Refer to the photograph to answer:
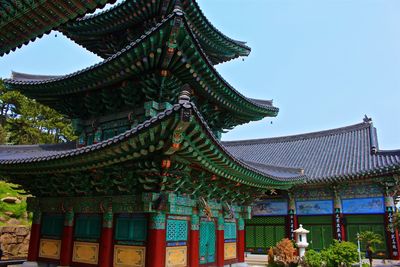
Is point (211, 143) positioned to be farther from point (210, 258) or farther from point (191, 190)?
point (210, 258)

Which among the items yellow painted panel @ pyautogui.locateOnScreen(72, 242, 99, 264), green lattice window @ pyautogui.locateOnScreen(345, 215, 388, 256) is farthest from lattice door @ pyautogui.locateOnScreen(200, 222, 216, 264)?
green lattice window @ pyautogui.locateOnScreen(345, 215, 388, 256)

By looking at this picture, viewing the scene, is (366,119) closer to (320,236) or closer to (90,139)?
(320,236)

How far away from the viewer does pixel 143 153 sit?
9586 mm

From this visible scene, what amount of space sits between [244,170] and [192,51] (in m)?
4.66

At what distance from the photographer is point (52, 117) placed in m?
41.4

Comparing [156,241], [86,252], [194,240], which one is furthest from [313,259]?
[86,252]

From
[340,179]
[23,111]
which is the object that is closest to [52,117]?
[23,111]

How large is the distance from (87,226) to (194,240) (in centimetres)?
411

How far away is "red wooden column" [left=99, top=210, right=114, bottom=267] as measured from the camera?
37.8ft

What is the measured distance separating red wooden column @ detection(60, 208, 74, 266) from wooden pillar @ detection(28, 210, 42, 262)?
1957 millimetres

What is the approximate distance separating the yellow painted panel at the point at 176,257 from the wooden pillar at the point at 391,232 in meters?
14.4

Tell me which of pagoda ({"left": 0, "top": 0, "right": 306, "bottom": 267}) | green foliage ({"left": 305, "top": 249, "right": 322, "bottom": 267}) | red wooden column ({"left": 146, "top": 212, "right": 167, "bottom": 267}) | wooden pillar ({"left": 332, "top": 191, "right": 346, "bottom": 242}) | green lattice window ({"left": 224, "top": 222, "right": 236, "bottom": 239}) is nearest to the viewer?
pagoda ({"left": 0, "top": 0, "right": 306, "bottom": 267})

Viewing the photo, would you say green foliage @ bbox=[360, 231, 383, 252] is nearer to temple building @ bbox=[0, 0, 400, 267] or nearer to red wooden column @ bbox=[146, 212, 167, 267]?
temple building @ bbox=[0, 0, 400, 267]

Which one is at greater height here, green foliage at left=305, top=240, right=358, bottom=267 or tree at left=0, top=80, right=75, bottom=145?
tree at left=0, top=80, right=75, bottom=145
